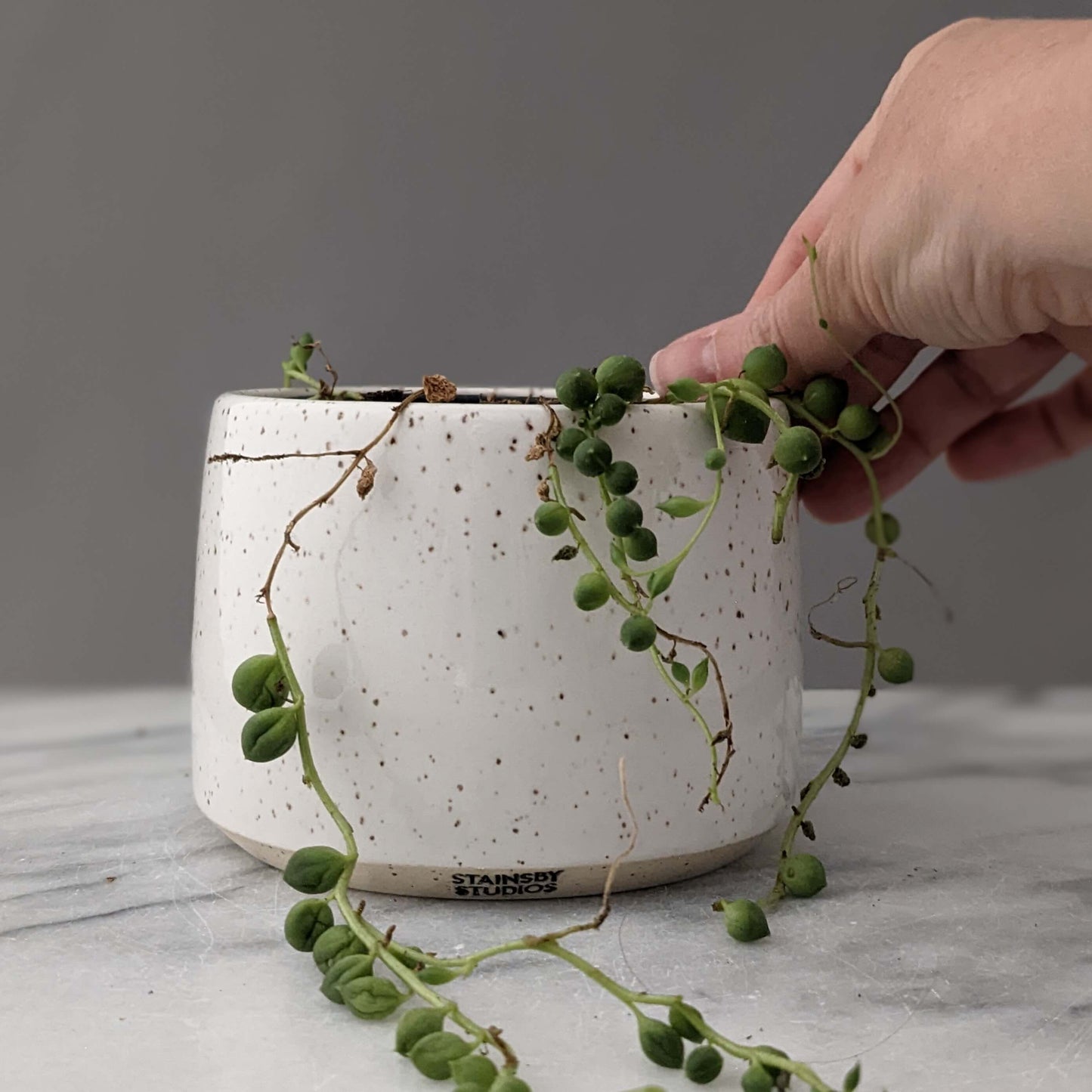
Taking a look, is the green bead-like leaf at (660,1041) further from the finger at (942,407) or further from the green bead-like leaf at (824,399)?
the finger at (942,407)

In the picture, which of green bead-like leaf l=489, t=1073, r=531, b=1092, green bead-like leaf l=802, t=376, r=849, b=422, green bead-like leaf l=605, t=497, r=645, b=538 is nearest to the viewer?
green bead-like leaf l=489, t=1073, r=531, b=1092

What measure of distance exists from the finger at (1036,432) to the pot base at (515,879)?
1.17 ft

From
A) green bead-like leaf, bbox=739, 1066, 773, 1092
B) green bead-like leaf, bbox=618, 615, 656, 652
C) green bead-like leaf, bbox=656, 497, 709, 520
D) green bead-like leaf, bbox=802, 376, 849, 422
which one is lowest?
green bead-like leaf, bbox=739, 1066, 773, 1092

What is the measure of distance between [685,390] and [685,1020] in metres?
0.24

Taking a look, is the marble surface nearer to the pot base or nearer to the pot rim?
the pot base

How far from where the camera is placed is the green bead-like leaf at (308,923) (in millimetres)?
481

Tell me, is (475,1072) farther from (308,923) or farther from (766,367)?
(766,367)

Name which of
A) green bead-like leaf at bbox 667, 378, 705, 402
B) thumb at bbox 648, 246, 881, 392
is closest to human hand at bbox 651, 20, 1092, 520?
thumb at bbox 648, 246, 881, 392

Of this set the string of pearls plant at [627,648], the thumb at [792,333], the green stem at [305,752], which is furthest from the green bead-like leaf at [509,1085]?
the thumb at [792,333]

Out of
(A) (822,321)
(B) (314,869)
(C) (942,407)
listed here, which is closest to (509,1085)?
(B) (314,869)

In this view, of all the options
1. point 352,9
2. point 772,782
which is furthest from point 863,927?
point 352,9

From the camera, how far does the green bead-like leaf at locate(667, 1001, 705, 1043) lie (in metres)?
0.42

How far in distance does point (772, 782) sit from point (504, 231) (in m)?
0.65

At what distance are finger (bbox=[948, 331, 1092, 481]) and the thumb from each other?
225mm
